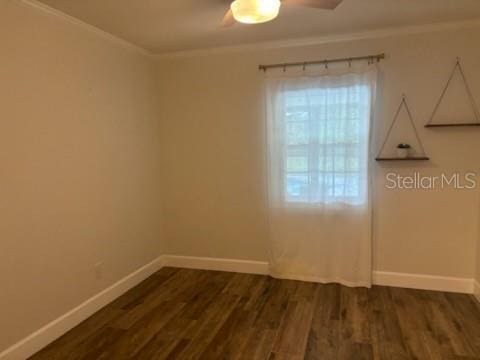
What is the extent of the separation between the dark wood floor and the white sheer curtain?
0.89ft

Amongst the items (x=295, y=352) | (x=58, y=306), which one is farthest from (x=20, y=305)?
(x=295, y=352)

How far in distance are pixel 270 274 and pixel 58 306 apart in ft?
6.50

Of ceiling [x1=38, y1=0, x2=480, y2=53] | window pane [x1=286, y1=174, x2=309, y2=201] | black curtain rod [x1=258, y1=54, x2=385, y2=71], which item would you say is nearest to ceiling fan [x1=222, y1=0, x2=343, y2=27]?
ceiling [x1=38, y1=0, x2=480, y2=53]

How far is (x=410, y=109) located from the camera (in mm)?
3014

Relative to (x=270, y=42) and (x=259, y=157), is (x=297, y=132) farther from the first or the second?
(x=270, y=42)

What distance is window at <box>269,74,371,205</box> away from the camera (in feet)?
10.1

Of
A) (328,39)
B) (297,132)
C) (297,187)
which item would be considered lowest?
(297,187)

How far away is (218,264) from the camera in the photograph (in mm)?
3750

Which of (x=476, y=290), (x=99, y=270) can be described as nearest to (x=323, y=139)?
(x=476, y=290)

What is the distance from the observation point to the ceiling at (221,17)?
236 cm

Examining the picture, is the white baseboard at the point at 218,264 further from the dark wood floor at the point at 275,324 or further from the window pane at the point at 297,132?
the window pane at the point at 297,132

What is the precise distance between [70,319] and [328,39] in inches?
129

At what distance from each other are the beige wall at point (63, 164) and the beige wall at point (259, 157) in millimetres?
465

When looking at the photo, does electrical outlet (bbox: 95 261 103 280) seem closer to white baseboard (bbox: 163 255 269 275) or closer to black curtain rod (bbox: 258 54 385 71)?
white baseboard (bbox: 163 255 269 275)
